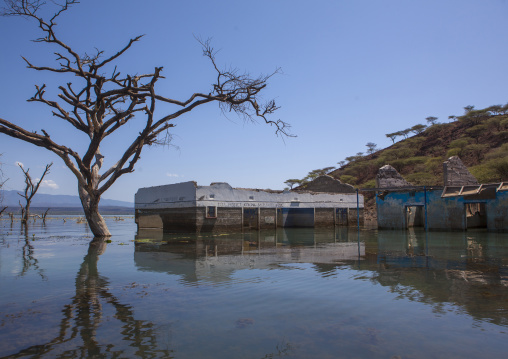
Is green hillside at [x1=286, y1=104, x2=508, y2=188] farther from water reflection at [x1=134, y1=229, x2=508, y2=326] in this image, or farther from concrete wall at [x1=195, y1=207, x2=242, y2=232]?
water reflection at [x1=134, y1=229, x2=508, y2=326]

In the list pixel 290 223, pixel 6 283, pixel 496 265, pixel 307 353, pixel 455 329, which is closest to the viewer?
pixel 307 353

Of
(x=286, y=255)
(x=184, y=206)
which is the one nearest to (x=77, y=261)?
(x=286, y=255)

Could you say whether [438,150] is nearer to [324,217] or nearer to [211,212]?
[324,217]

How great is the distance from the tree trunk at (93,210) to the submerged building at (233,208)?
6.38m

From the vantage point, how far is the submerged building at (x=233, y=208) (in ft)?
84.2

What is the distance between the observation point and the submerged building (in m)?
25.7

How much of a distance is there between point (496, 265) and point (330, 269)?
405cm

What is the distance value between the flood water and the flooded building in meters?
13.9

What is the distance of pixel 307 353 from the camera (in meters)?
3.77

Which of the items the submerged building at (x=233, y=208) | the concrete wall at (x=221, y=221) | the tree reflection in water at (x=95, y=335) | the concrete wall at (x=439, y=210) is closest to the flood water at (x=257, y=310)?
the tree reflection in water at (x=95, y=335)

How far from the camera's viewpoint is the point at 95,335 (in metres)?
4.29

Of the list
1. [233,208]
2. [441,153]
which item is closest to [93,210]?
[233,208]

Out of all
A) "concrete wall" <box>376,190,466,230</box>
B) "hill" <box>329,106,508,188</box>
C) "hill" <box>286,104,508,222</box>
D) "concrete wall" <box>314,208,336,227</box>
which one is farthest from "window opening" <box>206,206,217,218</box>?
"hill" <box>329,106,508,188</box>

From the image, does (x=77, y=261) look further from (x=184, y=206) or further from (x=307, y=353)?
(x=184, y=206)
